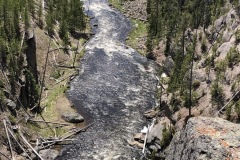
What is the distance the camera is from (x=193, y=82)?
167 feet

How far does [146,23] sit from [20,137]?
64.0 m

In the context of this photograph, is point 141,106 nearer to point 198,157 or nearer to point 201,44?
point 201,44

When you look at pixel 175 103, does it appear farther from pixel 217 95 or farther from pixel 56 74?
pixel 56 74

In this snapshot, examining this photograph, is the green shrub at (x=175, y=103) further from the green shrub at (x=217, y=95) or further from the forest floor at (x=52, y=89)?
the forest floor at (x=52, y=89)

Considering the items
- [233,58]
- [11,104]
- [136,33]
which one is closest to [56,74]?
[11,104]

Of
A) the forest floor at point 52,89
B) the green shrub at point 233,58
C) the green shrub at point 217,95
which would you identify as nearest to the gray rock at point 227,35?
the green shrub at point 233,58

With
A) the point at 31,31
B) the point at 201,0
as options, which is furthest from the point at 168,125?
the point at 201,0

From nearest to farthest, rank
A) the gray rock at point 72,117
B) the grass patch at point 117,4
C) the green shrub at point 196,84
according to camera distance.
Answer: the green shrub at point 196,84 < the gray rock at point 72,117 < the grass patch at point 117,4

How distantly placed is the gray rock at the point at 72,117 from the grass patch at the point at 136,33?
32.7 metres

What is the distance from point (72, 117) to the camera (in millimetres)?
51031

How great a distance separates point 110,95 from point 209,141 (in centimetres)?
3100

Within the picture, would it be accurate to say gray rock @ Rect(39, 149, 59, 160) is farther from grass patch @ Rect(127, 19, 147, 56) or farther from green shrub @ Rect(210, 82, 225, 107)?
grass patch @ Rect(127, 19, 147, 56)

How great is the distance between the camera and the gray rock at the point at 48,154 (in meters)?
42.1

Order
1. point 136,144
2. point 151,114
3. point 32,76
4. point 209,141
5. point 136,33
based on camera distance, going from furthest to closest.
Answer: point 136,33 < point 151,114 < point 32,76 < point 136,144 < point 209,141
